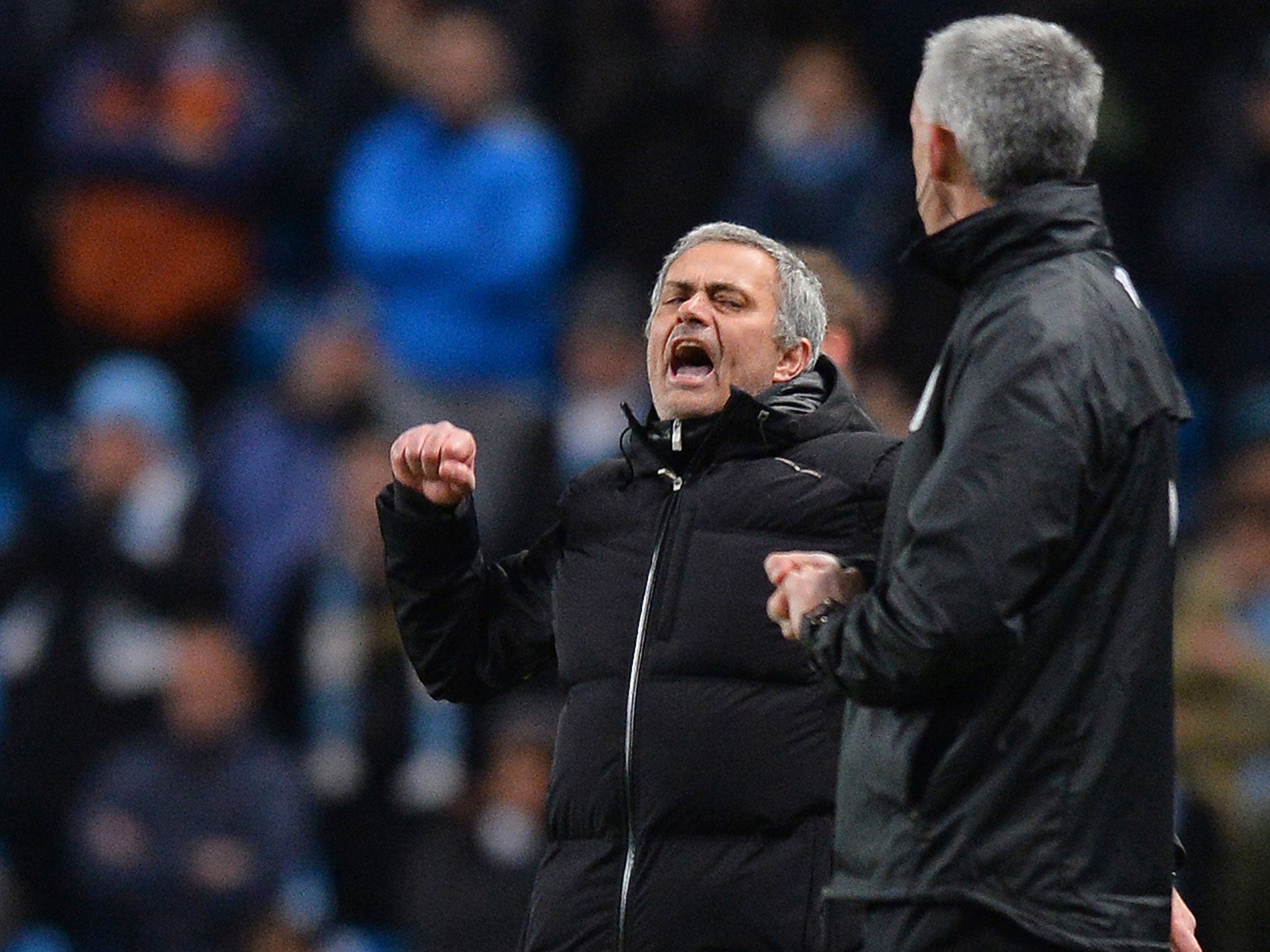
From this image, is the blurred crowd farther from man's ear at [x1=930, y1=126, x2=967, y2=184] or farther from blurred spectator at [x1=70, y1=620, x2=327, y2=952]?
man's ear at [x1=930, y1=126, x2=967, y2=184]

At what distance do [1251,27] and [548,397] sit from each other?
285 cm

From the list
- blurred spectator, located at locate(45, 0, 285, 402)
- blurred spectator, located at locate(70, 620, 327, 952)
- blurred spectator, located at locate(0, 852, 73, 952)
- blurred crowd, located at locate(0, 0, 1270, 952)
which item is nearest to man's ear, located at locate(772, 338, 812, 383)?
blurred crowd, located at locate(0, 0, 1270, 952)

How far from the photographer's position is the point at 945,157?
3.37 meters

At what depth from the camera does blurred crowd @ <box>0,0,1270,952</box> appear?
802 cm

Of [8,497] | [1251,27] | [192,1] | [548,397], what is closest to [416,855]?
[548,397]

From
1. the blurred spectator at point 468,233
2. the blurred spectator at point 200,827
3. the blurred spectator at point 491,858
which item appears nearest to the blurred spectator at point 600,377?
the blurred spectator at point 468,233

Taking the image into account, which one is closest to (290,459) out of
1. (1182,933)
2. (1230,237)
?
(1230,237)

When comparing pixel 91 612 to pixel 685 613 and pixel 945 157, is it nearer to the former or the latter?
pixel 685 613

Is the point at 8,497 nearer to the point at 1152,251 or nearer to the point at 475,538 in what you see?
the point at 1152,251

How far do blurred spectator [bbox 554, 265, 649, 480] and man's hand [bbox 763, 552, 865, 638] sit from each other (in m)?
4.74

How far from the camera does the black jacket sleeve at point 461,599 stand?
4352 mm

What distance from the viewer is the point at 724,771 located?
3959 mm

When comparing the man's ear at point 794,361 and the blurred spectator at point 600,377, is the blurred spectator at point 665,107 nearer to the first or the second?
the blurred spectator at point 600,377

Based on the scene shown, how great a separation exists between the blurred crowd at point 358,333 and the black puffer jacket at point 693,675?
297cm
